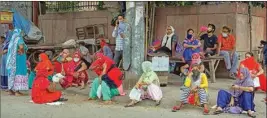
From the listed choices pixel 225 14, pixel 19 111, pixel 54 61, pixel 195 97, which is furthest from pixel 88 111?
pixel 225 14

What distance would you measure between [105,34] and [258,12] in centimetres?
483

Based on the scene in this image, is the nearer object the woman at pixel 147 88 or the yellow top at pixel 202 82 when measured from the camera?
the yellow top at pixel 202 82

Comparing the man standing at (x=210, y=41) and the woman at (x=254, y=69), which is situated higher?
the man standing at (x=210, y=41)

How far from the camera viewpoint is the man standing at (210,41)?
11.2 meters

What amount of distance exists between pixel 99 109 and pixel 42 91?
4.51 feet

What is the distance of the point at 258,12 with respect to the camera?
1280 cm

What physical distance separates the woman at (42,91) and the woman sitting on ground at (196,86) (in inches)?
97.9

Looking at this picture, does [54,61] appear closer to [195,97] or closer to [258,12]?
[195,97]

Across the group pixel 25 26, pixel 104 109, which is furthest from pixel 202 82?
pixel 25 26

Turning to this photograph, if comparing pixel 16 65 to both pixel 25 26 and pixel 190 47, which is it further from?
pixel 190 47

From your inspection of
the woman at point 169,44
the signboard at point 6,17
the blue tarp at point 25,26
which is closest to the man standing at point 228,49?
the woman at point 169,44

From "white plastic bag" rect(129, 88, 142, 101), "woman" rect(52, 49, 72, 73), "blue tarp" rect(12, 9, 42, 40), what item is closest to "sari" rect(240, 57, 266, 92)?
"white plastic bag" rect(129, 88, 142, 101)

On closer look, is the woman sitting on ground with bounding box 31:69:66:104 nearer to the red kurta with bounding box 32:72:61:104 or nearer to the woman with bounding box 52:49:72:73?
the red kurta with bounding box 32:72:61:104

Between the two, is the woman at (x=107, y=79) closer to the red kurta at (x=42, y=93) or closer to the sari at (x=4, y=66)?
the red kurta at (x=42, y=93)
